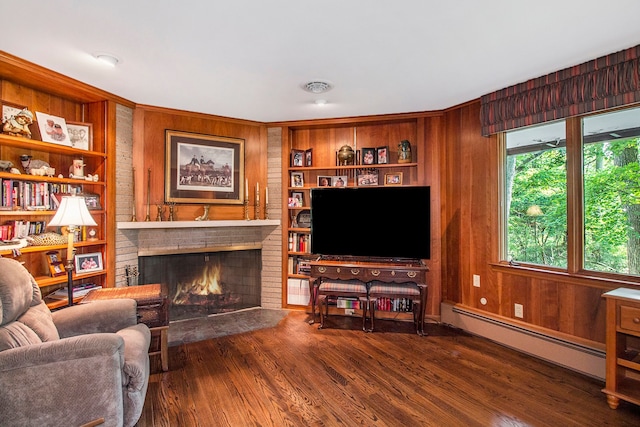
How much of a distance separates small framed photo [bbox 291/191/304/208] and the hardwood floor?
166 cm

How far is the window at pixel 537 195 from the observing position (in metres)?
2.85

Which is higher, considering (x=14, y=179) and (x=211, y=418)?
(x=14, y=179)

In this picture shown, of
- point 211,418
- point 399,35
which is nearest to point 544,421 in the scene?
point 211,418

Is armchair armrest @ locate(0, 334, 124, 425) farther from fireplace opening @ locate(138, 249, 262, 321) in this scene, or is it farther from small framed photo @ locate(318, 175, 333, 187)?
small framed photo @ locate(318, 175, 333, 187)

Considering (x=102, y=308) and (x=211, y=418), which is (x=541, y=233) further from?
(x=102, y=308)

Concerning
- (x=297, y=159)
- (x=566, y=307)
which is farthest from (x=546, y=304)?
(x=297, y=159)

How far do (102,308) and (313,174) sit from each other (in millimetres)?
2725

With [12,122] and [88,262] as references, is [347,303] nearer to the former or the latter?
[88,262]

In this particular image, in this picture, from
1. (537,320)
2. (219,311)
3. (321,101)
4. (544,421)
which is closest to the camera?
(544,421)

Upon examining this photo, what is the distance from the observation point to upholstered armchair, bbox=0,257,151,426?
4.97ft

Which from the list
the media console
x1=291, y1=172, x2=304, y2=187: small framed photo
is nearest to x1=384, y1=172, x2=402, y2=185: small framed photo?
the media console

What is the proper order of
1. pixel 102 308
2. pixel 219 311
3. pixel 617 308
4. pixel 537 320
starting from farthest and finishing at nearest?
1. pixel 219 311
2. pixel 537 320
3. pixel 102 308
4. pixel 617 308

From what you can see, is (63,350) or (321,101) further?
(321,101)

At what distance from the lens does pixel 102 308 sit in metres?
2.26
